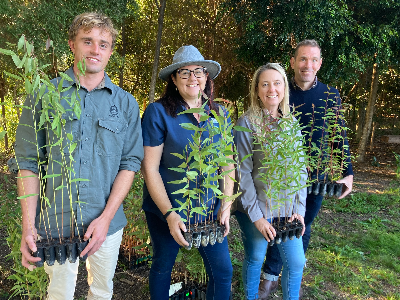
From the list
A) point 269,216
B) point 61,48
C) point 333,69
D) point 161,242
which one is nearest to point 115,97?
point 161,242

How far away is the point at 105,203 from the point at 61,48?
489 cm

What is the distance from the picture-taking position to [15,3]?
5652 mm

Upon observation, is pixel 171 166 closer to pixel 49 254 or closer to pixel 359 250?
pixel 49 254

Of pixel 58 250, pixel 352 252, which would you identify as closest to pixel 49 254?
pixel 58 250

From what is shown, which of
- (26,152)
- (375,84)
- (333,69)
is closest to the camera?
(26,152)

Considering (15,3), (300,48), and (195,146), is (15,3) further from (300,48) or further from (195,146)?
(195,146)

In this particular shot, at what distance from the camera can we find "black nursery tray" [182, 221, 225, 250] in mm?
1753

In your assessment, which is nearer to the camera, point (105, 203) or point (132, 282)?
point (105, 203)

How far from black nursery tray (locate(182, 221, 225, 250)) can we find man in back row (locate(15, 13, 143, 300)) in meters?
0.46

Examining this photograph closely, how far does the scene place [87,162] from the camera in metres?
1.75

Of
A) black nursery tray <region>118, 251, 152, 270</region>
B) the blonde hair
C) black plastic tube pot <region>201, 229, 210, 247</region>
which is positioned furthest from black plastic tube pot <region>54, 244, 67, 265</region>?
black nursery tray <region>118, 251, 152, 270</region>

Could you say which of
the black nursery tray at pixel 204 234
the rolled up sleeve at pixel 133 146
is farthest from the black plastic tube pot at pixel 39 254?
the black nursery tray at pixel 204 234

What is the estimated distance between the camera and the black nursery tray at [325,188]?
2615 millimetres

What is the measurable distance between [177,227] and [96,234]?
445 mm
